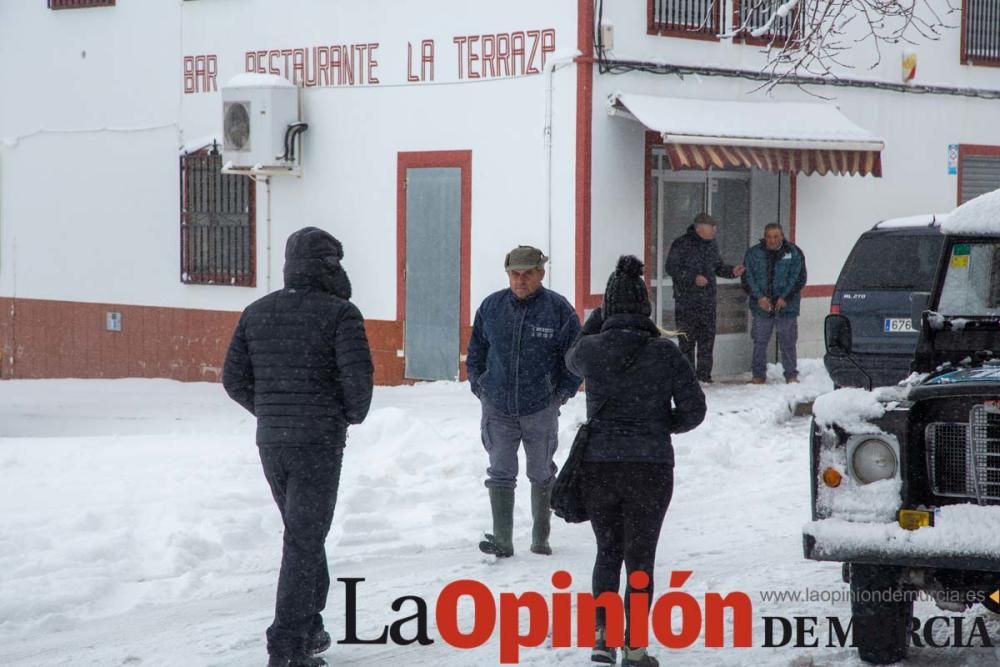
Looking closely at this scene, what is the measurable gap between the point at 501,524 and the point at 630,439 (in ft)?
8.09

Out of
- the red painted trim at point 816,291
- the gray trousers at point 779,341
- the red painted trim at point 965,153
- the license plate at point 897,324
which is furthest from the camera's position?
the red painted trim at point 965,153

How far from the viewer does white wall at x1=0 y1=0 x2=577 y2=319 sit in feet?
52.4

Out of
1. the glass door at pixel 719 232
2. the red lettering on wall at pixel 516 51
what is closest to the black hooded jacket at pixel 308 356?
the red lettering on wall at pixel 516 51

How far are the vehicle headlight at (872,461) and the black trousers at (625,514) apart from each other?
749 millimetres

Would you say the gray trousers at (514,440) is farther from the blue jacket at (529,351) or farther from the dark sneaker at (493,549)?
the dark sneaker at (493,549)

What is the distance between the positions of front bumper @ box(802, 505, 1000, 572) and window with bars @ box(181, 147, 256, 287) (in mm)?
13089

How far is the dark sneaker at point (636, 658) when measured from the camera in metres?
6.46

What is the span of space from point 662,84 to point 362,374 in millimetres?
10277

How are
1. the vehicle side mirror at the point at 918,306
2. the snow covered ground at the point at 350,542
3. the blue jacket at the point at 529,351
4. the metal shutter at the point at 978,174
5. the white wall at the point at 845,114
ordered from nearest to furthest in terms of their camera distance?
the snow covered ground at the point at 350,542
the vehicle side mirror at the point at 918,306
the blue jacket at the point at 529,351
the white wall at the point at 845,114
the metal shutter at the point at 978,174

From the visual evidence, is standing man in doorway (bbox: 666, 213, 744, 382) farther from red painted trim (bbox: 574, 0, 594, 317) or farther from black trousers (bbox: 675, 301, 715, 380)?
red painted trim (bbox: 574, 0, 594, 317)

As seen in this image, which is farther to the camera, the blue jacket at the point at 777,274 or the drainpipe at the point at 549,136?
the blue jacket at the point at 777,274

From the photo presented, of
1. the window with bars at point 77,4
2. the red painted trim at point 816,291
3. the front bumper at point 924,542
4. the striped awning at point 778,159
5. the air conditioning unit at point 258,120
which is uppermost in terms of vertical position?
the window with bars at point 77,4

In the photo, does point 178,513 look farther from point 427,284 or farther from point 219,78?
point 219,78

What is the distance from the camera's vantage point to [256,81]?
696 inches
